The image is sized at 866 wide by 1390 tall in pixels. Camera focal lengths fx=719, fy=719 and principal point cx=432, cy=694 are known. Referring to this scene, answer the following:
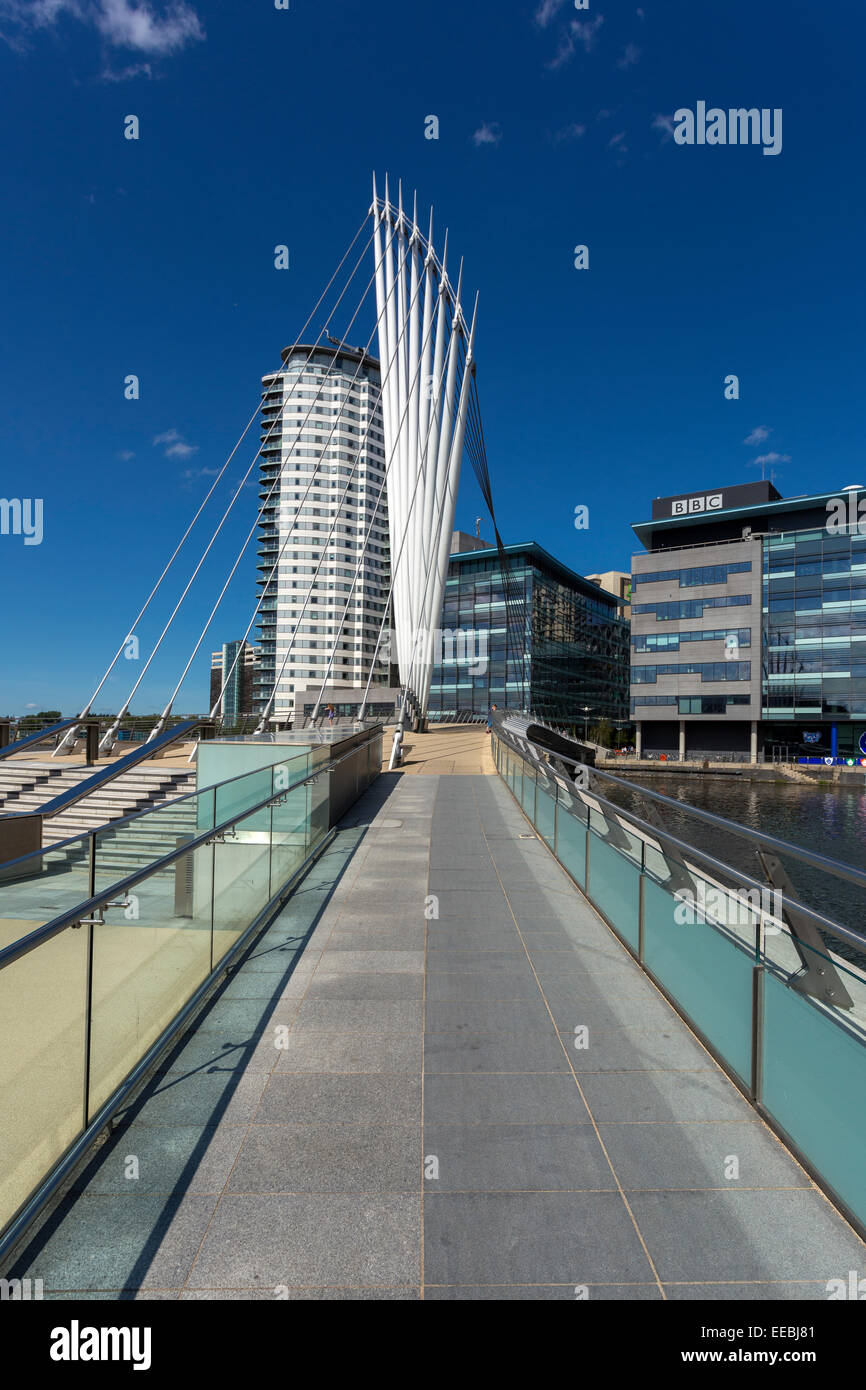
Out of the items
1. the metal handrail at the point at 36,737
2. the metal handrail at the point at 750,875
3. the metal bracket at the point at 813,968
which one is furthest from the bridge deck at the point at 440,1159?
the metal handrail at the point at 36,737

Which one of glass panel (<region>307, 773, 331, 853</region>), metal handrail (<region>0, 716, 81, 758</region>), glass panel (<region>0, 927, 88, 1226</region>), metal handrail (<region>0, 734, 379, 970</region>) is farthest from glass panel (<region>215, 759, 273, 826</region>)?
metal handrail (<region>0, 716, 81, 758</region>)

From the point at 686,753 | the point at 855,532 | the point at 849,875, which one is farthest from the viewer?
the point at 686,753

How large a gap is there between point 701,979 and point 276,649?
314 ft

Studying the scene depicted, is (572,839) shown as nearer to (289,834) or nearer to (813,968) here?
(289,834)

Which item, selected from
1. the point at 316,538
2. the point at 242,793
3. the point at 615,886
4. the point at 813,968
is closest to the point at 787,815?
the point at 615,886

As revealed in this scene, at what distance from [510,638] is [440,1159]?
78.5 metres

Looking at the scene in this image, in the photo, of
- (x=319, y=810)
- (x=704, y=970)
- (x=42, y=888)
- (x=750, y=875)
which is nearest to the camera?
(x=42, y=888)

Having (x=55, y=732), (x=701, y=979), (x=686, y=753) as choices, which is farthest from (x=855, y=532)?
(x=701, y=979)

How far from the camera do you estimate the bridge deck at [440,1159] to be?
2320 mm

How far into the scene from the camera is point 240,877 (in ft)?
17.8

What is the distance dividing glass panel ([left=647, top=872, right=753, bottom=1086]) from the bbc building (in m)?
65.4

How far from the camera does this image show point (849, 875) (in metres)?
2.56
